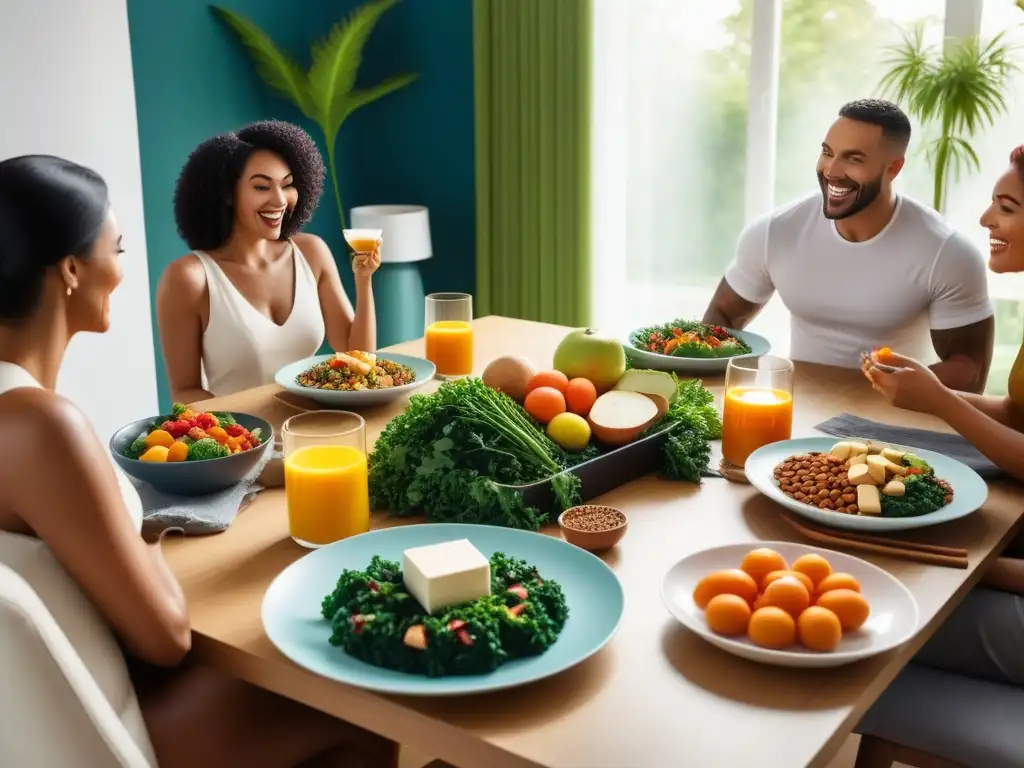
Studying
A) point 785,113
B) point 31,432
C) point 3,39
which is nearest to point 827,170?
point 785,113

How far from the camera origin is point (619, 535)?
1.45m

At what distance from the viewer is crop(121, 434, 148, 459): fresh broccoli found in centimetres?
166

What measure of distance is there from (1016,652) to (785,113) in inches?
103

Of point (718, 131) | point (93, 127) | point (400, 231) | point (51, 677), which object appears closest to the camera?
point (51, 677)

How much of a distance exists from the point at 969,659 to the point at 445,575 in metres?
0.99

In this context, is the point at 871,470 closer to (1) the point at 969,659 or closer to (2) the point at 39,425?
(1) the point at 969,659

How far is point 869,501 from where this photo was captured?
1498 mm

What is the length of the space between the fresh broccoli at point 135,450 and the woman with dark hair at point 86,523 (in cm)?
23

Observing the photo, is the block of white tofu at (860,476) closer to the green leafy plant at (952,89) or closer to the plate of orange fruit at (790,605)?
the plate of orange fruit at (790,605)

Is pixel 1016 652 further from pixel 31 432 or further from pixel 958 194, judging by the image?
pixel 958 194

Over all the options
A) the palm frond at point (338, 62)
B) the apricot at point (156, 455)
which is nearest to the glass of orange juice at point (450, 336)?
the apricot at point (156, 455)

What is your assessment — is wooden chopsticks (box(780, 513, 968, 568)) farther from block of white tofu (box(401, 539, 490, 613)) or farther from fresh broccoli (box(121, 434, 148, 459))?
fresh broccoli (box(121, 434, 148, 459))

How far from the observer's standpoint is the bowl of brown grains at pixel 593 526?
144cm

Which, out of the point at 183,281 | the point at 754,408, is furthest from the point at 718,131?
the point at 754,408
